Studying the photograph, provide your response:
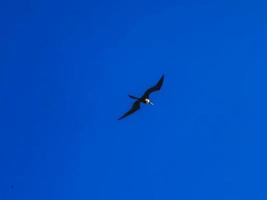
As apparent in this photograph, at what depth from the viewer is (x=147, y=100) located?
2717 inches

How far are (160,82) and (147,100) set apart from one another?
9.74 feet

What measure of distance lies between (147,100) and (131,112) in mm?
1828

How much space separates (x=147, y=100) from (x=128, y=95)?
14.2ft

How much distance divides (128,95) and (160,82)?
137 inches

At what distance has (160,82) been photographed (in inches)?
2628

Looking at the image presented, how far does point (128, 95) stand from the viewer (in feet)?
213

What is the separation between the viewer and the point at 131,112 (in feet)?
227

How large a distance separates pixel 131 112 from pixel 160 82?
4.38 meters
